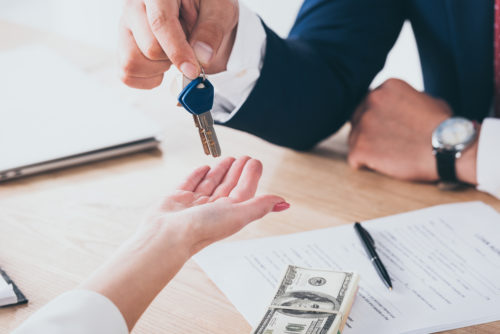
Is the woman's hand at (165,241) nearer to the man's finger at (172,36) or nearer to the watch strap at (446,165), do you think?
the man's finger at (172,36)

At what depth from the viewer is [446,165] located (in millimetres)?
1123

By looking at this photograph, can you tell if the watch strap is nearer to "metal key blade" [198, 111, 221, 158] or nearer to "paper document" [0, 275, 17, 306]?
"metal key blade" [198, 111, 221, 158]

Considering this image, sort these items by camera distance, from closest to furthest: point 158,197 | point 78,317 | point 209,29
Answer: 1. point 78,317
2. point 209,29
3. point 158,197

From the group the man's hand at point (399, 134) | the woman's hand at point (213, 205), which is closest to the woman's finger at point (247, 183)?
the woman's hand at point (213, 205)

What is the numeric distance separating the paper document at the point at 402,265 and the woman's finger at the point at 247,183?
0.11 meters

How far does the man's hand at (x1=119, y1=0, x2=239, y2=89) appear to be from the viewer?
887mm

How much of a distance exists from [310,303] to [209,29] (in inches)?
18.4

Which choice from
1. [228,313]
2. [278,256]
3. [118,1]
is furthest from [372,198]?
[118,1]

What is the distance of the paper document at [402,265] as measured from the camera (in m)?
0.79

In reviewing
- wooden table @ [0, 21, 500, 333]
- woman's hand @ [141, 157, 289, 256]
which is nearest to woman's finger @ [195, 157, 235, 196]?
woman's hand @ [141, 157, 289, 256]

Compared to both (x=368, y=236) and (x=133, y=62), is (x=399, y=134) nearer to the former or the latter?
(x=368, y=236)

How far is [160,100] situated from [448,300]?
92cm

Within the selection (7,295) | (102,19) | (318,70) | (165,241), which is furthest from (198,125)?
(102,19)

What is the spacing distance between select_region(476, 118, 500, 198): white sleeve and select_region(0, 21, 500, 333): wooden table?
0.02 meters
